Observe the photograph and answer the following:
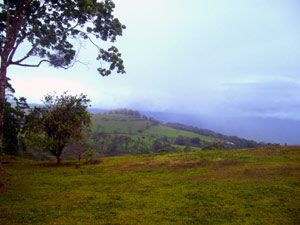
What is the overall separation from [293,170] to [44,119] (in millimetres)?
21087

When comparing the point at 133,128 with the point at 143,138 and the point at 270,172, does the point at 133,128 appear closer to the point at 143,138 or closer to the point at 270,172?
the point at 143,138

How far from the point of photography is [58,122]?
18719 mm

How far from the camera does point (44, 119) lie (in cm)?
1886

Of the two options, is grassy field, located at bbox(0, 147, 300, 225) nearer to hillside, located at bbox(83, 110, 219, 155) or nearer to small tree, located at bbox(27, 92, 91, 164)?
small tree, located at bbox(27, 92, 91, 164)

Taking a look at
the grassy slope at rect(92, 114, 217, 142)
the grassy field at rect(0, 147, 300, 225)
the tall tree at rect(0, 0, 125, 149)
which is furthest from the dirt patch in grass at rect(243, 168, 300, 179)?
the grassy slope at rect(92, 114, 217, 142)

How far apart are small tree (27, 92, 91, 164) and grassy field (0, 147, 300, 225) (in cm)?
582

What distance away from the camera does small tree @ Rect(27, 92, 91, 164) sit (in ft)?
62.3

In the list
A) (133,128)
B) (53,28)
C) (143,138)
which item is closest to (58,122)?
(53,28)

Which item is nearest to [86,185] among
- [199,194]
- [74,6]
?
[199,194]

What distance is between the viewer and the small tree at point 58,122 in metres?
19.0

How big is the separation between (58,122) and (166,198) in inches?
539

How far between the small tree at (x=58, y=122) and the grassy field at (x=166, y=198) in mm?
5821

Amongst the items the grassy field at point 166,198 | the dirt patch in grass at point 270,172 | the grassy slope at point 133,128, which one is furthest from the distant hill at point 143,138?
the grassy field at point 166,198

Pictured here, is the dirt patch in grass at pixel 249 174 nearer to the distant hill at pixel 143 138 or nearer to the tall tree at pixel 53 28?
the tall tree at pixel 53 28
